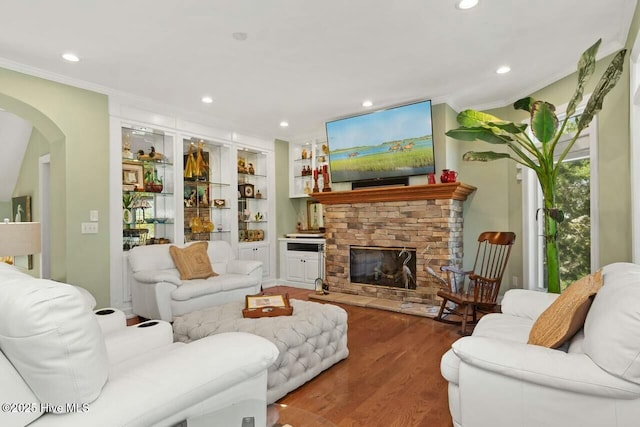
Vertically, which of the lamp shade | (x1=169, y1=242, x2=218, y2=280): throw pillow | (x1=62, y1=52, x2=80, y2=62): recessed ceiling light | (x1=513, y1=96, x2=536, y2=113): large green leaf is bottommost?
(x1=169, y1=242, x2=218, y2=280): throw pillow

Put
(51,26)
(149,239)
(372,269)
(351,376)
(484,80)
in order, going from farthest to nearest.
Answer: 1. (372,269)
2. (149,239)
3. (484,80)
4. (51,26)
5. (351,376)

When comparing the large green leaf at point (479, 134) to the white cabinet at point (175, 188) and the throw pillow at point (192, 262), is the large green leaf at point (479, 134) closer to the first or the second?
the throw pillow at point (192, 262)

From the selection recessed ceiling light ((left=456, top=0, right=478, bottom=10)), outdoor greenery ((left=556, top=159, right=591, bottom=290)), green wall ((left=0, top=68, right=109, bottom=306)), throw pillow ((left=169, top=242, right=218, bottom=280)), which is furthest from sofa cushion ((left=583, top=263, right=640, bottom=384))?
green wall ((left=0, top=68, right=109, bottom=306))

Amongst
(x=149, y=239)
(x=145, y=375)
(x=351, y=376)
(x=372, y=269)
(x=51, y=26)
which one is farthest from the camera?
(x=372, y=269)

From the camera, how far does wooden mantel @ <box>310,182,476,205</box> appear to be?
427 centimetres

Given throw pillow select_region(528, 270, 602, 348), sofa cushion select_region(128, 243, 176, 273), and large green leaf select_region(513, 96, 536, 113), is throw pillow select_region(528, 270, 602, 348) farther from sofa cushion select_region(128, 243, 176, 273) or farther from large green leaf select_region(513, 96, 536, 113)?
sofa cushion select_region(128, 243, 176, 273)

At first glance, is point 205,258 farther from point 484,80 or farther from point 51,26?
point 484,80

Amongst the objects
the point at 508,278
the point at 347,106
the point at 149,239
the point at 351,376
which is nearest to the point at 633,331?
the point at 351,376

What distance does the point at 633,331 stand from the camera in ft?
4.29

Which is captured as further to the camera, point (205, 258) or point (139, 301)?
point (205, 258)

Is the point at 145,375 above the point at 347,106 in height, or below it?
below

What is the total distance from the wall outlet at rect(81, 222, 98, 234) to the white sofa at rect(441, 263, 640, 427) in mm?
3836

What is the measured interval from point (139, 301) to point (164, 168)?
6.08 ft

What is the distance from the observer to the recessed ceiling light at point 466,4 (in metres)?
2.45
